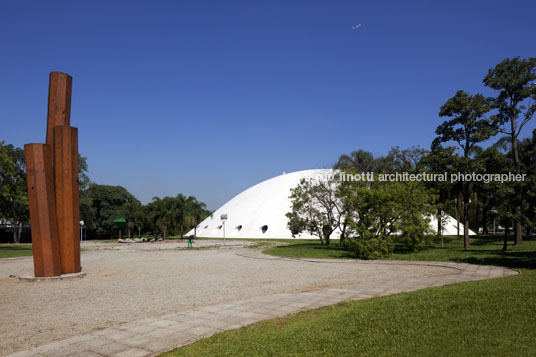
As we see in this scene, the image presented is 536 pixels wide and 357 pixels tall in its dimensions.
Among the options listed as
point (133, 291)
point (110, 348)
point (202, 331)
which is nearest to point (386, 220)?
point (133, 291)

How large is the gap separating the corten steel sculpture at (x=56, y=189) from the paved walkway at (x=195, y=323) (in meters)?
6.93

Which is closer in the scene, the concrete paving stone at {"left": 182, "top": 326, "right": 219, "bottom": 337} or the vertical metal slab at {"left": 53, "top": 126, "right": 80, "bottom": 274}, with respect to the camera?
the concrete paving stone at {"left": 182, "top": 326, "right": 219, "bottom": 337}

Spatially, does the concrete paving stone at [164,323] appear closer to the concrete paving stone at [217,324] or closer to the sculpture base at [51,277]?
the concrete paving stone at [217,324]

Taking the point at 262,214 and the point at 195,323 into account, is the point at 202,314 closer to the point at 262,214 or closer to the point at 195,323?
the point at 195,323

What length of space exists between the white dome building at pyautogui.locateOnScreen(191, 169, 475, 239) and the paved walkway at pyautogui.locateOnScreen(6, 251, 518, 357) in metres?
31.0

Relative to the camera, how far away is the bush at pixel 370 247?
57.2 feet

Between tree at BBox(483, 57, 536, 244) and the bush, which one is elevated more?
tree at BBox(483, 57, 536, 244)

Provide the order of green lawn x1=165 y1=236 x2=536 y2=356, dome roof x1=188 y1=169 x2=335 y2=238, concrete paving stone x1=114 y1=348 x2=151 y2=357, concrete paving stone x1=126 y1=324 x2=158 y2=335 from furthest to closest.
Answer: dome roof x1=188 y1=169 x2=335 y2=238
concrete paving stone x1=126 y1=324 x2=158 y2=335
concrete paving stone x1=114 y1=348 x2=151 y2=357
green lawn x1=165 y1=236 x2=536 y2=356

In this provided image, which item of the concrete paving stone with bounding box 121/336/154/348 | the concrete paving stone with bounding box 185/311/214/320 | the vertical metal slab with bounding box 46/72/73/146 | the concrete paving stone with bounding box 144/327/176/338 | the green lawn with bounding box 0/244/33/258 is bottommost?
the green lawn with bounding box 0/244/33/258

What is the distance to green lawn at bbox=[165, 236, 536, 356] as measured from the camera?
433cm

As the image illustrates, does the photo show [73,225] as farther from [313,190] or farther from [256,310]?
[313,190]

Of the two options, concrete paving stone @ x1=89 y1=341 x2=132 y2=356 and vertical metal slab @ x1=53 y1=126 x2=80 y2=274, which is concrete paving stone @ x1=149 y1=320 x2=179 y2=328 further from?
vertical metal slab @ x1=53 y1=126 x2=80 y2=274

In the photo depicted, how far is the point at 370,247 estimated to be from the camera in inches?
689

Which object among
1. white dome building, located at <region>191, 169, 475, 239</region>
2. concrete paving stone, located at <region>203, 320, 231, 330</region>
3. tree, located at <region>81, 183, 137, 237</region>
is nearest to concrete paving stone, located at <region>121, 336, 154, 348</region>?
concrete paving stone, located at <region>203, 320, 231, 330</region>
